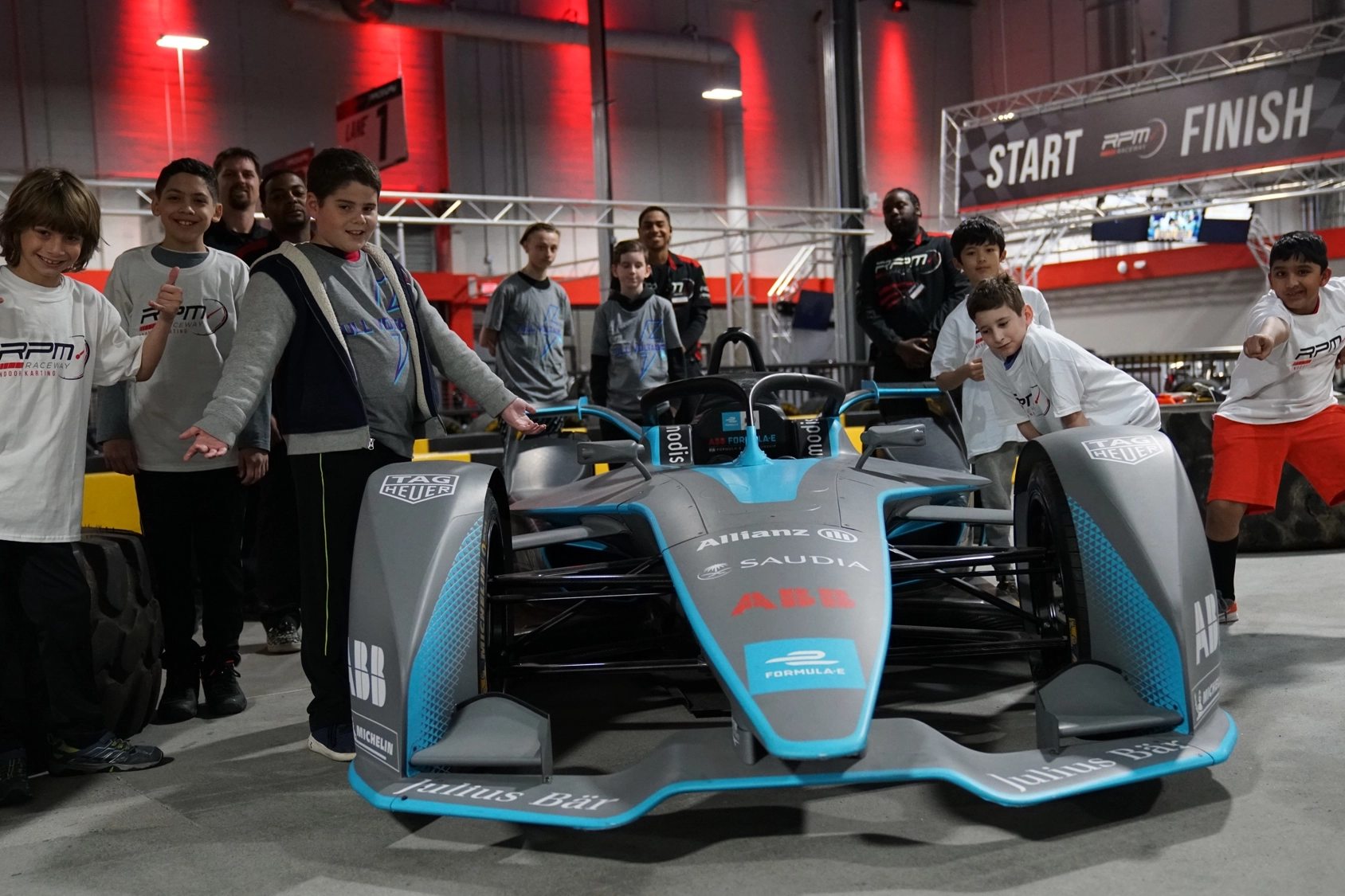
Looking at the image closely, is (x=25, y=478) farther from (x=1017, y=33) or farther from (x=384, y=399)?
(x=1017, y=33)

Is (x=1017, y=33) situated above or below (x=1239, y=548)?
above

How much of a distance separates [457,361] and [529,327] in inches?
97.2

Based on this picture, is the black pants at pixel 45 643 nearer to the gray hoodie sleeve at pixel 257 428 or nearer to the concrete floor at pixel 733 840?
the concrete floor at pixel 733 840

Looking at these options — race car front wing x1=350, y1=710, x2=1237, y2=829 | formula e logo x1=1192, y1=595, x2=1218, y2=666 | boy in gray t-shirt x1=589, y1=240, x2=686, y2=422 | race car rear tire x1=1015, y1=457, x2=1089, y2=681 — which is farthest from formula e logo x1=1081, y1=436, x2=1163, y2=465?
boy in gray t-shirt x1=589, y1=240, x2=686, y2=422

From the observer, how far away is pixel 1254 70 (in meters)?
15.5

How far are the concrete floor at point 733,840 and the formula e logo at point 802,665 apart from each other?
14.2 inches

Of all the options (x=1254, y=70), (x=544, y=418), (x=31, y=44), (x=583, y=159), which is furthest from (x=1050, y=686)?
(x=583, y=159)

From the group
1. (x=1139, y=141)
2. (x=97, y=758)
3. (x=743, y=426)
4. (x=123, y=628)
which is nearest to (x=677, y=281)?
(x=743, y=426)

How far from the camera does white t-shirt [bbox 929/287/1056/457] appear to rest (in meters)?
4.69

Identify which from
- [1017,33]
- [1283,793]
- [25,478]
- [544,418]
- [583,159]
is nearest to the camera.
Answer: [1283,793]

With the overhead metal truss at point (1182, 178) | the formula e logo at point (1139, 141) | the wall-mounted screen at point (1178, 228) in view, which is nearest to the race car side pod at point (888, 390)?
the overhead metal truss at point (1182, 178)

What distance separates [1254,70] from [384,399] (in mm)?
15303

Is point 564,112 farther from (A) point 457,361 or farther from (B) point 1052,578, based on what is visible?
(B) point 1052,578

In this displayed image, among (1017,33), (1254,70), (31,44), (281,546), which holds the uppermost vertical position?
(1017,33)
